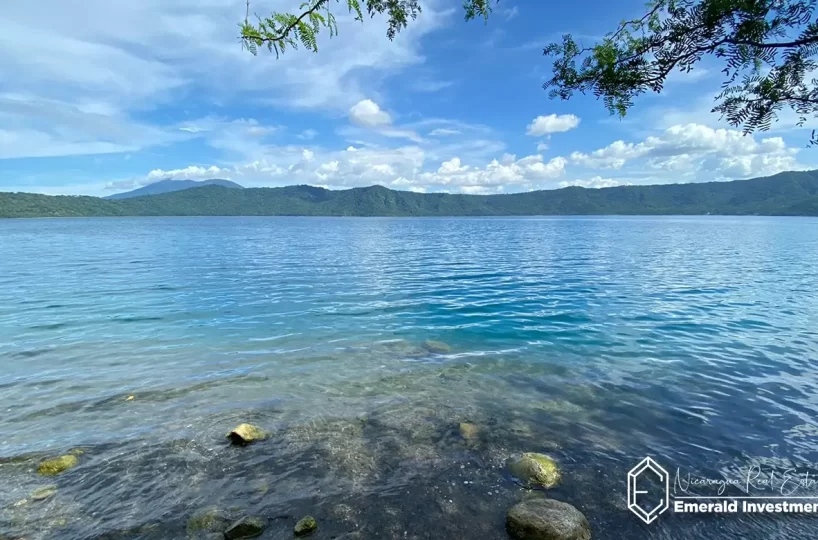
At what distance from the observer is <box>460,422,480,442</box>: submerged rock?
10.2m

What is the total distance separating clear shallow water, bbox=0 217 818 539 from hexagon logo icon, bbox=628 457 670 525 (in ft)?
0.71

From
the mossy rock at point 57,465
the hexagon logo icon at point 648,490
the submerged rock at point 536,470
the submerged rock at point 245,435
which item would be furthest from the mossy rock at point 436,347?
the mossy rock at point 57,465

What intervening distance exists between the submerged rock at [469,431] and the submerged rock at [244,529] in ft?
16.4

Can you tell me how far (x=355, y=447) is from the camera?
973 centimetres

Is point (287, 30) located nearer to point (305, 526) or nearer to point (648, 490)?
point (305, 526)

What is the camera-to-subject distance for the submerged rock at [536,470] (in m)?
8.29

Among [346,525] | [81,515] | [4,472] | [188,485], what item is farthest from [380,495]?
[4,472]

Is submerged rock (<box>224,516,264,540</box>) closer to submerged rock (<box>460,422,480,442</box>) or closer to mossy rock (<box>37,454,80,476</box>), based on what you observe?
mossy rock (<box>37,454,80,476</box>)

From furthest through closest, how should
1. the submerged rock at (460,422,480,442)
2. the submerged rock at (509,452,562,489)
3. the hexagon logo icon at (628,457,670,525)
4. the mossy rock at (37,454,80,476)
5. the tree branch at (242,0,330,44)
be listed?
the submerged rock at (460,422,480,442), the mossy rock at (37,454,80,476), the submerged rock at (509,452,562,489), the hexagon logo icon at (628,457,670,525), the tree branch at (242,0,330,44)

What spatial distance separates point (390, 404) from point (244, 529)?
5.77 metres

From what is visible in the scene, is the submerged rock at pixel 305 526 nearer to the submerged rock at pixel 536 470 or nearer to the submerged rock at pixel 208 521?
the submerged rock at pixel 208 521

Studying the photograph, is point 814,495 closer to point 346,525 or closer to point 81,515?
point 346,525

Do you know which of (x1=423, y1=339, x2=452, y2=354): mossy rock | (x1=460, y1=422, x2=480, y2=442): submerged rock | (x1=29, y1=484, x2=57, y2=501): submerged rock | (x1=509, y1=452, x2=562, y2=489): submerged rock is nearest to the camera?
(x1=29, y1=484, x2=57, y2=501): submerged rock

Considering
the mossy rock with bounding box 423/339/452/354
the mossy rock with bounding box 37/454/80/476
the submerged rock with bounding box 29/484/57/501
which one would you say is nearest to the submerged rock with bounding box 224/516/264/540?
the submerged rock with bounding box 29/484/57/501
